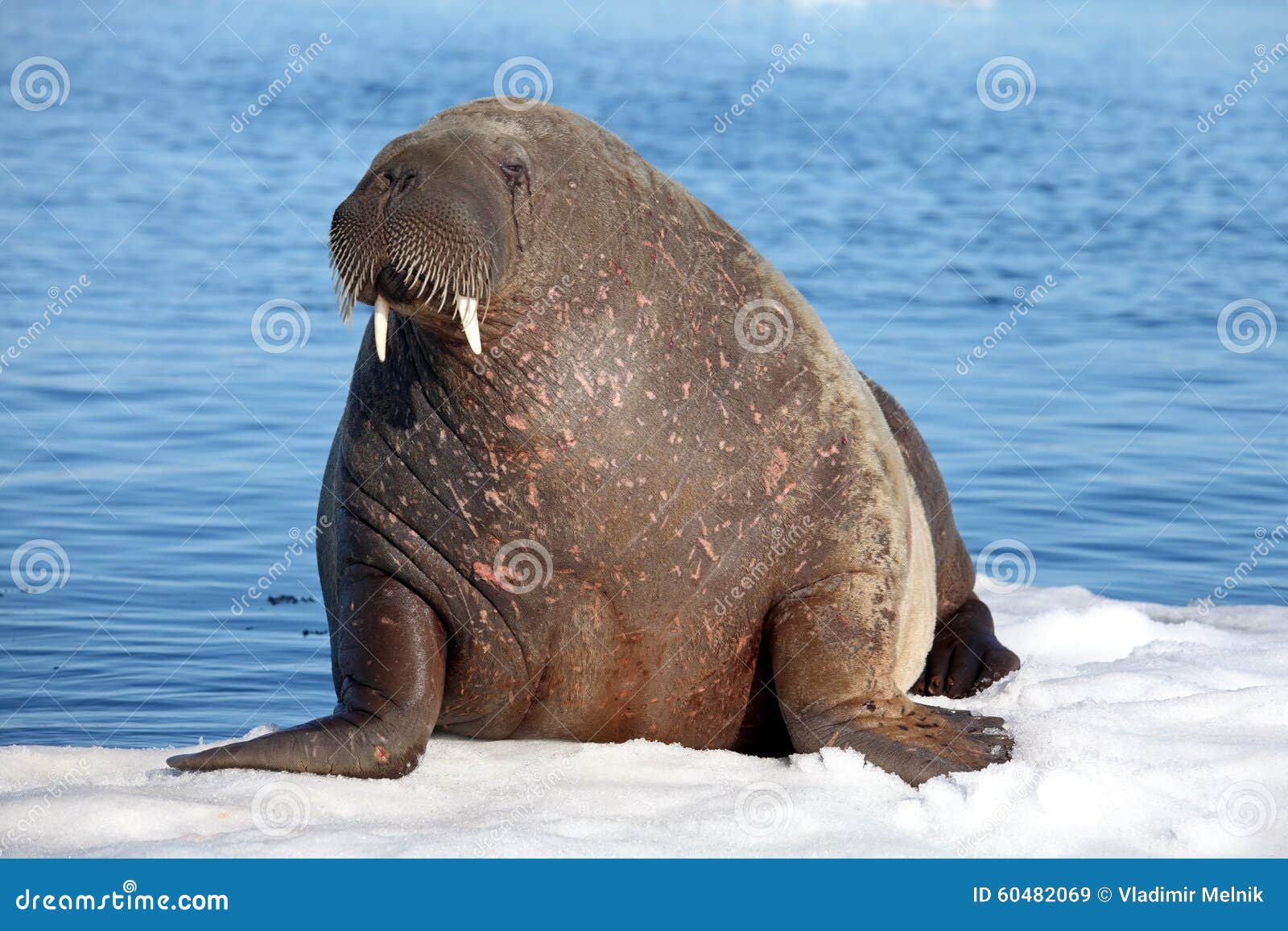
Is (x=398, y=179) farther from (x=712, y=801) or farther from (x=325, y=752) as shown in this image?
(x=712, y=801)

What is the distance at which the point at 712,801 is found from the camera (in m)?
5.77

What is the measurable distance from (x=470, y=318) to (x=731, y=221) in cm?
1556

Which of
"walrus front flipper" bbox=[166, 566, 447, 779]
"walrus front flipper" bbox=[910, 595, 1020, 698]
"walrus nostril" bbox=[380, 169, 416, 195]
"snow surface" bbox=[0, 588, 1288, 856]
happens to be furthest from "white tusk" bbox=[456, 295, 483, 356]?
"walrus front flipper" bbox=[910, 595, 1020, 698]

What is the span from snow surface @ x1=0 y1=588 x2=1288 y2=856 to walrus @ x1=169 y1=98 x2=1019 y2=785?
172mm

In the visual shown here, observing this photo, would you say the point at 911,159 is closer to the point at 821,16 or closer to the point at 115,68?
the point at 115,68

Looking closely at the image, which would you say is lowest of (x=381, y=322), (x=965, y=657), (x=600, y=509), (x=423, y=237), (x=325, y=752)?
(x=965, y=657)

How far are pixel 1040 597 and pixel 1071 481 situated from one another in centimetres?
285

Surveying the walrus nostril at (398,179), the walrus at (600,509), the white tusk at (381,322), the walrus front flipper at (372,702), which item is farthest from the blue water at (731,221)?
the walrus nostril at (398,179)

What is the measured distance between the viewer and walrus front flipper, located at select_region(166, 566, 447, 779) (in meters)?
5.96

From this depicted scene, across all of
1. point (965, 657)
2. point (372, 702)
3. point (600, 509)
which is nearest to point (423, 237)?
point (600, 509)

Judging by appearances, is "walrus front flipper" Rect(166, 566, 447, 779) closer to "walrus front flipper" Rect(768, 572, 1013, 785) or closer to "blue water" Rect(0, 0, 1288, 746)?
"walrus front flipper" Rect(768, 572, 1013, 785)

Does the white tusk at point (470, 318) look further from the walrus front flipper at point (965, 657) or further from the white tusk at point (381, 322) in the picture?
the walrus front flipper at point (965, 657)

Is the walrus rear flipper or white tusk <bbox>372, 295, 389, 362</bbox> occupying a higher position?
white tusk <bbox>372, 295, 389, 362</bbox>

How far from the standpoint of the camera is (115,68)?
41094mm
